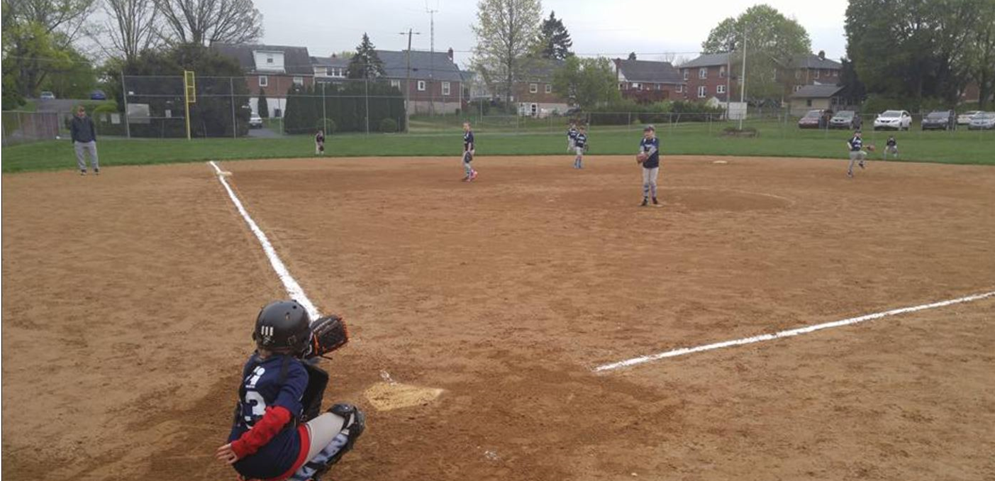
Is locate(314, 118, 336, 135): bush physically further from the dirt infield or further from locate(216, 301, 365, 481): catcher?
locate(216, 301, 365, 481): catcher

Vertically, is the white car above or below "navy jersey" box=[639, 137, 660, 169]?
above

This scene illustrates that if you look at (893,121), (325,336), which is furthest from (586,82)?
(325,336)

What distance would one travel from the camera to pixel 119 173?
23.3 metres

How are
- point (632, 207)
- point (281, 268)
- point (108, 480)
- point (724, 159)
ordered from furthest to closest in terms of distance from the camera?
1. point (724, 159)
2. point (632, 207)
3. point (281, 268)
4. point (108, 480)

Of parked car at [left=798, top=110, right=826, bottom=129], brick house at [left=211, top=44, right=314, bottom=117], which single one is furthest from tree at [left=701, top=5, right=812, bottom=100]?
brick house at [left=211, top=44, right=314, bottom=117]

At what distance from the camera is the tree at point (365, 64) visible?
289 ft

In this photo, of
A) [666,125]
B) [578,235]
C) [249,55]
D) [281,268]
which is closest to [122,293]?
[281,268]

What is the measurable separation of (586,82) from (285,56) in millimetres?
Answer: 40073

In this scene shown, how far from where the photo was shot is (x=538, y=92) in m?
94.2

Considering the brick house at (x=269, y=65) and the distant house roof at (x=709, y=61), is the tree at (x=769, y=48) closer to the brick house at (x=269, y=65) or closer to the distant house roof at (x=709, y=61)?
the distant house roof at (x=709, y=61)

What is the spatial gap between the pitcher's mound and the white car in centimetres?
5718

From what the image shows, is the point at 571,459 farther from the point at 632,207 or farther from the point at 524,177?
the point at 524,177

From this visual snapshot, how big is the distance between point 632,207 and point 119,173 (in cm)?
1699

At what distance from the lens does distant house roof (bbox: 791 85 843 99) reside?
291 ft
